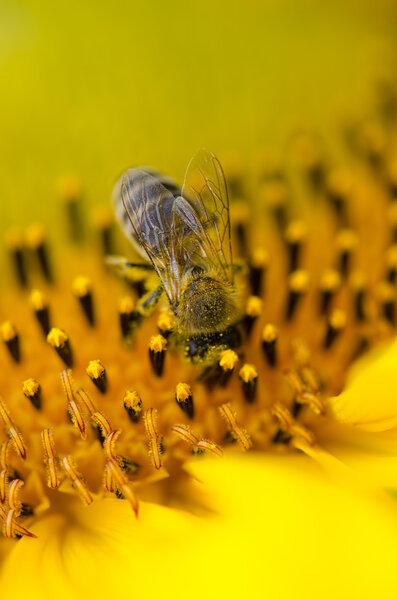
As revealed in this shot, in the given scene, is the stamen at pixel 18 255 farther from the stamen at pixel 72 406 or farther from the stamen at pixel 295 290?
the stamen at pixel 295 290

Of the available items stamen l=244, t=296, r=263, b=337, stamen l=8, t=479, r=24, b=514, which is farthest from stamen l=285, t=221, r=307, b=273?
stamen l=8, t=479, r=24, b=514

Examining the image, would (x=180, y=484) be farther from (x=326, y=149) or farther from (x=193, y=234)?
(x=326, y=149)

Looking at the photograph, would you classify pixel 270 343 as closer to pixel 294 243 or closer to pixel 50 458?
pixel 294 243

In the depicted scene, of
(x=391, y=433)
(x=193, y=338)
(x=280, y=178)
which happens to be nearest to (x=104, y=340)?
(x=193, y=338)

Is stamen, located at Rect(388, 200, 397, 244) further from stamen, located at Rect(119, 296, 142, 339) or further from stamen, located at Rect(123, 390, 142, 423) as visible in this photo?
stamen, located at Rect(123, 390, 142, 423)

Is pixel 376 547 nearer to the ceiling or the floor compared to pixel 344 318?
nearer to the floor
